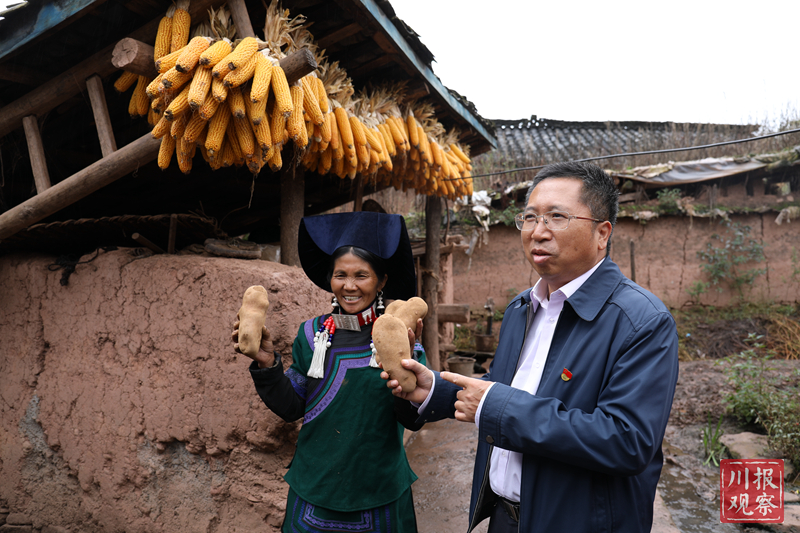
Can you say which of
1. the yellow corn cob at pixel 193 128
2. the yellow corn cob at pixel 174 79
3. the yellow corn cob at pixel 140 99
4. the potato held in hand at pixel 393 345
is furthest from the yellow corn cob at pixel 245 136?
the potato held in hand at pixel 393 345

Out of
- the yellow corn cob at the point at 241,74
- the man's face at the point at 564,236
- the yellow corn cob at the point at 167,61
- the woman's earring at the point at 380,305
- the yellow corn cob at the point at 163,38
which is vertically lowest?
the woman's earring at the point at 380,305

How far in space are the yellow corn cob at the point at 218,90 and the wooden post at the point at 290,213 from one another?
113cm

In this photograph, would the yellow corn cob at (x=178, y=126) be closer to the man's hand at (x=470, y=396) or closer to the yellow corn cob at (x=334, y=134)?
the yellow corn cob at (x=334, y=134)

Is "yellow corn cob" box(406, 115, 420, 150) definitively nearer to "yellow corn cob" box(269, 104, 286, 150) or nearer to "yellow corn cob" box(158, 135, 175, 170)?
"yellow corn cob" box(269, 104, 286, 150)

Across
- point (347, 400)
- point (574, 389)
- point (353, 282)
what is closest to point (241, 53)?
point (353, 282)

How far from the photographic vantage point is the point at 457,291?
10297mm

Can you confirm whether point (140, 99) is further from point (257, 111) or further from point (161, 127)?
point (257, 111)

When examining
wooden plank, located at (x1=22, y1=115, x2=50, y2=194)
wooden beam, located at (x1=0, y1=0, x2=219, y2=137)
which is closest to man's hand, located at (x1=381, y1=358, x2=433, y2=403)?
wooden beam, located at (x1=0, y1=0, x2=219, y2=137)

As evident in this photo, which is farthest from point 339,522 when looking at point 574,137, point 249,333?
point 574,137

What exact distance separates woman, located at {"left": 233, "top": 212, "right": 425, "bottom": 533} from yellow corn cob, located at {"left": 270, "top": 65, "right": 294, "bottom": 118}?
2.02ft

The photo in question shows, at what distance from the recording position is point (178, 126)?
2.16 metres

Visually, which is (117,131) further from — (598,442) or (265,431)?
(598,442)

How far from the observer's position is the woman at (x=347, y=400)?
175 centimetres

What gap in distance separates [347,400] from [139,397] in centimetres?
169
